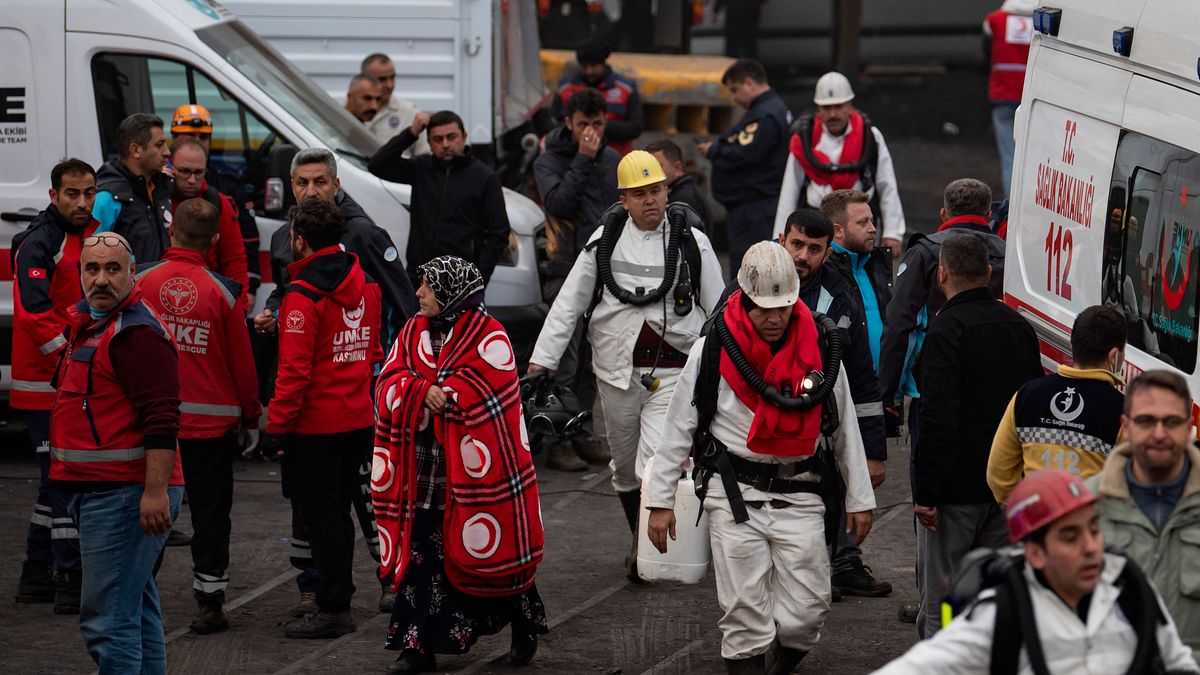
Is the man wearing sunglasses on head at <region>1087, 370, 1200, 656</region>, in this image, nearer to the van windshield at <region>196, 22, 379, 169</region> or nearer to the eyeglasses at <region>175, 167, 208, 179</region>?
the eyeglasses at <region>175, 167, 208, 179</region>

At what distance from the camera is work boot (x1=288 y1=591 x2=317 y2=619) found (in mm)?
6863

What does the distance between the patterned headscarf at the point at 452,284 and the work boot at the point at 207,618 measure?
5.45 feet

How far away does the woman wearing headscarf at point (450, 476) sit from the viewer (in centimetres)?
610

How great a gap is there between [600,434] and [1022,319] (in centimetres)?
452

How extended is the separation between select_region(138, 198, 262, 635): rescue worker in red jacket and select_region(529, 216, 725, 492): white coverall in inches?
54.8

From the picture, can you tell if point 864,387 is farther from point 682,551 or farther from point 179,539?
point 179,539

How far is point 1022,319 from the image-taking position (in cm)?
589

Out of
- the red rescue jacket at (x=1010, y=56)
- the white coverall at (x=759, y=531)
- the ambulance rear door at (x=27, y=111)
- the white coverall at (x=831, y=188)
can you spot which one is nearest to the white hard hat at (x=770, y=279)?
the white coverall at (x=759, y=531)

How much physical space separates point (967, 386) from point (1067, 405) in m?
0.67

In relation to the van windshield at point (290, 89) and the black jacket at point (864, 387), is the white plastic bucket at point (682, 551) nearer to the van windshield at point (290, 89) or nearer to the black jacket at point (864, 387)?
the black jacket at point (864, 387)

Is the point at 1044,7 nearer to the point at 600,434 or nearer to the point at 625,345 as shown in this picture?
the point at 625,345

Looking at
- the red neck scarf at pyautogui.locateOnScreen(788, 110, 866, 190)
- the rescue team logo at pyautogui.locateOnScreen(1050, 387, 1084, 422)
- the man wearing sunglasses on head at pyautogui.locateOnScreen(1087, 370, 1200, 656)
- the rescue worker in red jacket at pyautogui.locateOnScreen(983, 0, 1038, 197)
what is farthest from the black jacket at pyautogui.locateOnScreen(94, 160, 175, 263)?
the rescue worker in red jacket at pyautogui.locateOnScreen(983, 0, 1038, 197)

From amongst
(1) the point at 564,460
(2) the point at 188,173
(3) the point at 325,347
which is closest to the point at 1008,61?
(1) the point at 564,460

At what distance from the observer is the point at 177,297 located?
21.4 ft
